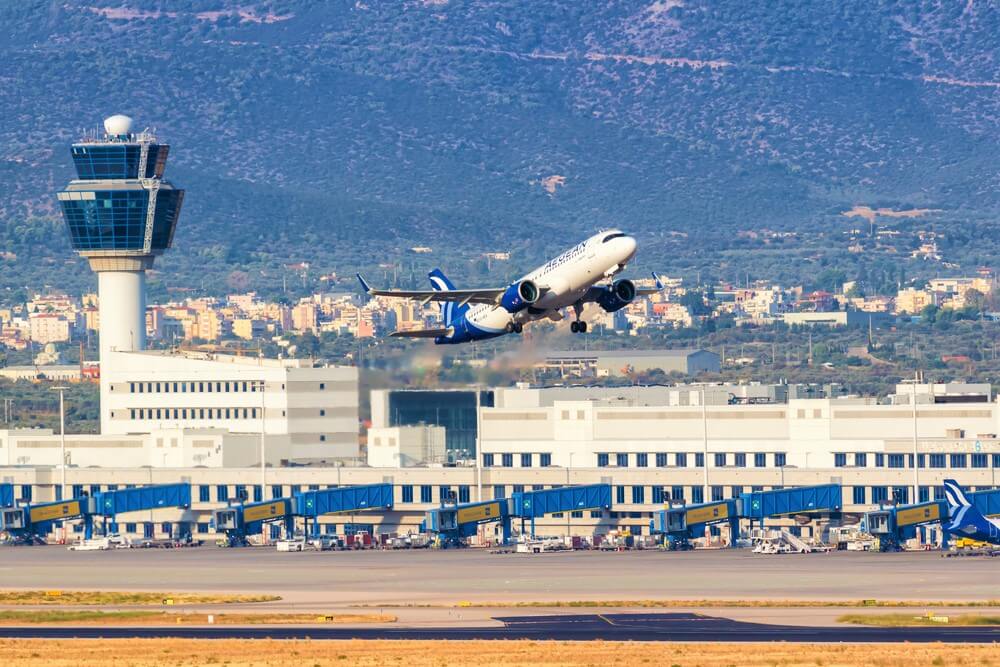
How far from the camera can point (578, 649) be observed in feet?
371

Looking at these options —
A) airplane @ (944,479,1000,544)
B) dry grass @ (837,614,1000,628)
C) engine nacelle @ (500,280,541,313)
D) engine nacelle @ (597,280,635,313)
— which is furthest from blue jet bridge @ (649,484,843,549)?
dry grass @ (837,614,1000,628)

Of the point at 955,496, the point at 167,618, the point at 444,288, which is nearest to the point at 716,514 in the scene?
the point at 955,496

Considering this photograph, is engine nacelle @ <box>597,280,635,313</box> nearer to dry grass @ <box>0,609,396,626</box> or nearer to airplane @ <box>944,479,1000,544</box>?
dry grass @ <box>0,609,396,626</box>

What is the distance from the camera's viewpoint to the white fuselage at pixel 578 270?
133 metres

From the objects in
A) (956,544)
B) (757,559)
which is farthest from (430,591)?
(956,544)

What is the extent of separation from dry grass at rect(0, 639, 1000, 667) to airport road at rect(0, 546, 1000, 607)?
1102 inches

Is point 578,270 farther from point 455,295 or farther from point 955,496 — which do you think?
point 955,496

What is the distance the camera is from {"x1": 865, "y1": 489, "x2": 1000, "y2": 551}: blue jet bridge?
186m

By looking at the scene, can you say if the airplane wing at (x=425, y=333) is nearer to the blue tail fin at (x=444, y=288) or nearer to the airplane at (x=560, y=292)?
the airplane at (x=560, y=292)

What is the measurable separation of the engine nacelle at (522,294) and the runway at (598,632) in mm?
18580

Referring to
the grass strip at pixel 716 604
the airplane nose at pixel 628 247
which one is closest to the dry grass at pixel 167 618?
the grass strip at pixel 716 604

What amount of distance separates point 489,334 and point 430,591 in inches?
727

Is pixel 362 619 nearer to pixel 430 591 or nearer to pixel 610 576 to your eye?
pixel 430 591

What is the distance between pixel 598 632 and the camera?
403 ft
